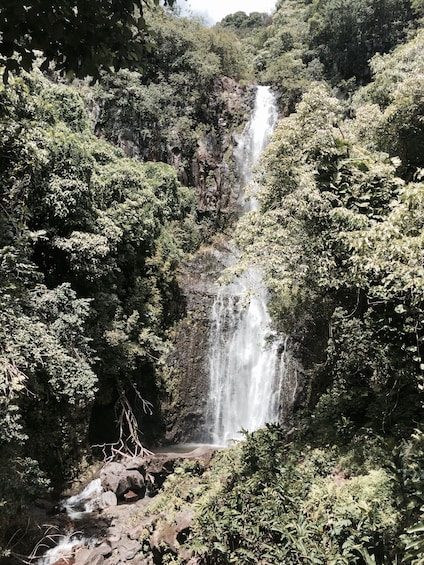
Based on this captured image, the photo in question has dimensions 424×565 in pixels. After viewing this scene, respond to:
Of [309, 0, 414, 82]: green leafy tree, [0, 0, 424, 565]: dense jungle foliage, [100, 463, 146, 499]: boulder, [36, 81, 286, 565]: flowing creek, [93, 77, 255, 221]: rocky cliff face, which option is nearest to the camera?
[0, 0, 424, 565]: dense jungle foliage

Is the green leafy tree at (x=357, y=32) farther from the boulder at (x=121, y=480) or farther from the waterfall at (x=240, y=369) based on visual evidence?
the boulder at (x=121, y=480)

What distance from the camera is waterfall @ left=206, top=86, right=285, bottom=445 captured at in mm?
14352

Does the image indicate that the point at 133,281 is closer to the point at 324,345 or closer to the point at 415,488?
the point at 324,345

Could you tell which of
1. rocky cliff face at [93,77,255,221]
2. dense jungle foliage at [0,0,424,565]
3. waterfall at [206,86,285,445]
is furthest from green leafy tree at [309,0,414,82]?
waterfall at [206,86,285,445]

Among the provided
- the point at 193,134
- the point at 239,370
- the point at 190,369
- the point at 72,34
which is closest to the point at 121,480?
the point at 190,369

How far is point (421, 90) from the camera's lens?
9.96m

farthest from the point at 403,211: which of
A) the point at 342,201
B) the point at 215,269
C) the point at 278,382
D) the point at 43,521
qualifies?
the point at 215,269

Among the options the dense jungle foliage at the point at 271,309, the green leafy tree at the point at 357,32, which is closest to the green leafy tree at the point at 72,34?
the dense jungle foliage at the point at 271,309

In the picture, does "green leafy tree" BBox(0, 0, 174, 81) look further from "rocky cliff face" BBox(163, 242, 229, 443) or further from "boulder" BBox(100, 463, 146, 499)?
"rocky cliff face" BBox(163, 242, 229, 443)

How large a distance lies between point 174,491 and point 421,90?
1079cm

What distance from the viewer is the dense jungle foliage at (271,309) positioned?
16.0 feet

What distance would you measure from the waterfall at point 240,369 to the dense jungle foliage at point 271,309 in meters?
1.46

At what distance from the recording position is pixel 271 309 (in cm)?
1202

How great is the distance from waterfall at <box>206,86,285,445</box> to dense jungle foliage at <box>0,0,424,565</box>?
1.46 m
